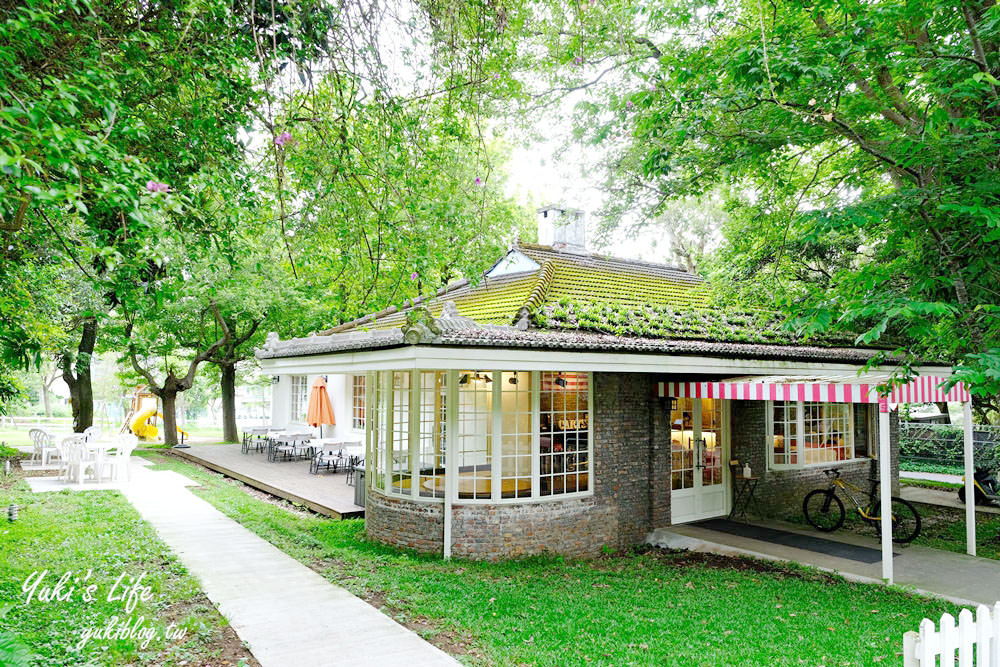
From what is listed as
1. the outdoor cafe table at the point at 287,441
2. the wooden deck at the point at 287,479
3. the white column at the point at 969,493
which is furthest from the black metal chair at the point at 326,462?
the white column at the point at 969,493

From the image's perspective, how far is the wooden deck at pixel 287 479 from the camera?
1136 centimetres

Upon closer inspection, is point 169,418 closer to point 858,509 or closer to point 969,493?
point 858,509

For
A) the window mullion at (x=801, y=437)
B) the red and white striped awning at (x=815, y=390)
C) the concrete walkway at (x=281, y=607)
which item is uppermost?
the red and white striped awning at (x=815, y=390)

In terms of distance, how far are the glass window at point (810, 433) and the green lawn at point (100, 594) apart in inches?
379

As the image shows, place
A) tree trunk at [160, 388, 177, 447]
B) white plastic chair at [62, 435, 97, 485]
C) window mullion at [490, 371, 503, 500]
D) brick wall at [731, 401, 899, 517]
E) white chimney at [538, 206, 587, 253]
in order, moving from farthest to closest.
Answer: tree trunk at [160, 388, 177, 447]
white chimney at [538, 206, 587, 253]
white plastic chair at [62, 435, 97, 485]
brick wall at [731, 401, 899, 517]
window mullion at [490, 371, 503, 500]

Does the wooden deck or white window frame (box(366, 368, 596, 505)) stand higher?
white window frame (box(366, 368, 596, 505))

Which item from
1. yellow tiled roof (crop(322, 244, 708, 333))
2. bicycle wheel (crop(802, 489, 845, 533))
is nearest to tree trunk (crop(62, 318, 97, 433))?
yellow tiled roof (crop(322, 244, 708, 333))

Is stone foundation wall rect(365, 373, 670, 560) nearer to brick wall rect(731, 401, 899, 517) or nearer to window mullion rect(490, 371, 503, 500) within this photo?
window mullion rect(490, 371, 503, 500)

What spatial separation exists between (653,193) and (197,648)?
9.51 metres

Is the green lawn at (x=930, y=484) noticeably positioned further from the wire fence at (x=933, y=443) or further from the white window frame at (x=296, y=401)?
the white window frame at (x=296, y=401)

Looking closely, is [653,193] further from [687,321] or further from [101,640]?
[101,640]

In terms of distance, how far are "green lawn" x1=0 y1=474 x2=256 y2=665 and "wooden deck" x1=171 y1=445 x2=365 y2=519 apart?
2936 millimetres

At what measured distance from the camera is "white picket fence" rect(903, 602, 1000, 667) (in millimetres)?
3348

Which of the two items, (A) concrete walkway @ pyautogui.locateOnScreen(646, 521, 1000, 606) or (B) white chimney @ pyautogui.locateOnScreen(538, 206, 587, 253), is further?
(B) white chimney @ pyautogui.locateOnScreen(538, 206, 587, 253)
